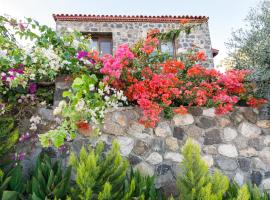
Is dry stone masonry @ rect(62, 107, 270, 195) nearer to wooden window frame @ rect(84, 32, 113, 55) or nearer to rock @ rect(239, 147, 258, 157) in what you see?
rock @ rect(239, 147, 258, 157)

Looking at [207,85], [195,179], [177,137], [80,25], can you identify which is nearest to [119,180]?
[195,179]

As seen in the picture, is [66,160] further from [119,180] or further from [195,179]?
[195,179]

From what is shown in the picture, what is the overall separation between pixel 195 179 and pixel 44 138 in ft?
5.05

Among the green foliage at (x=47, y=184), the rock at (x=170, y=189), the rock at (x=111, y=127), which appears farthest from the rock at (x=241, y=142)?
the green foliage at (x=47, y=184)

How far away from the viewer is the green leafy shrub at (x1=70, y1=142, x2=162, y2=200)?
2.86 m

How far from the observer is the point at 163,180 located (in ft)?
12.9

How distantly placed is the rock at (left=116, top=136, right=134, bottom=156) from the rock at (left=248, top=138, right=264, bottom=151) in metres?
1.60

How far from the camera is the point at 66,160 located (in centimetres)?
374

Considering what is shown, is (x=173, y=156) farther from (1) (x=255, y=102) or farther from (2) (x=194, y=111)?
(1) (x=255, y=102)

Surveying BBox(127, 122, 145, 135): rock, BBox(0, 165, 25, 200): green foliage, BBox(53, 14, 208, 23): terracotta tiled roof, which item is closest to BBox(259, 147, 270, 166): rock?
BBox(127, 122, 145, 135): rock

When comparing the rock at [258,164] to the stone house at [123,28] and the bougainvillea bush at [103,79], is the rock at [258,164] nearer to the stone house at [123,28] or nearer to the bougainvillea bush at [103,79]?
the bougainvillea bush at [103,79]

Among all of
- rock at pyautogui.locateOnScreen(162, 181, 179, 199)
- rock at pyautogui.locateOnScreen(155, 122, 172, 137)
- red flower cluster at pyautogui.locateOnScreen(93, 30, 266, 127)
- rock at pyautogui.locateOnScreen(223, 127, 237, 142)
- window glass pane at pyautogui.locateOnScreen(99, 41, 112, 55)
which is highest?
window glass pane at pyautogui.locateOnScreen(99, 41, 112, 55)

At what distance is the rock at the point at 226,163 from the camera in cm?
414

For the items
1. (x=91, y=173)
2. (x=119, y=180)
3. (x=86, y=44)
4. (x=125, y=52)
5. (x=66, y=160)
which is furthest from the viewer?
(x=86, y=44)
